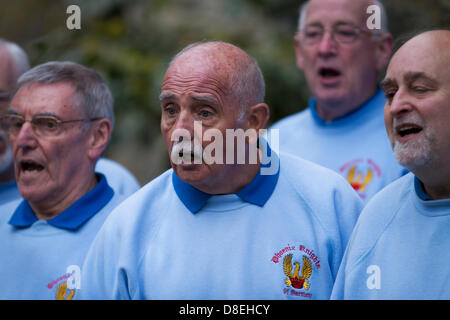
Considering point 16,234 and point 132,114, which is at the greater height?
point 132,114

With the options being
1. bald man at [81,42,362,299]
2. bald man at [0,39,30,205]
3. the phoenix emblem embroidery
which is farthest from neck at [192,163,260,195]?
bald man at [0,39,30,205]

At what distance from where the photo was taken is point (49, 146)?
149 inches

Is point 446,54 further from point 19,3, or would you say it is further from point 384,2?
point 19,3

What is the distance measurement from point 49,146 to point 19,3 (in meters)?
6.77

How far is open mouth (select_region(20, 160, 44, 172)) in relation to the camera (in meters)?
3.80

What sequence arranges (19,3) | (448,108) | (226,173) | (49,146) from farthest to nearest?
(19,3) < (49,146) < (226,173) < (448,108)

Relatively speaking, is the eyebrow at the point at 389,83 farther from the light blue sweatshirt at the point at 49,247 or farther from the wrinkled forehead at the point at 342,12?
the wrinkled forehead at the point at 342,12

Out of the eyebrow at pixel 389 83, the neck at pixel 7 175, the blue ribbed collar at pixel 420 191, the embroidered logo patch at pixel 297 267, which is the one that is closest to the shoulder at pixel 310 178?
the embroidered logo patch at pixel 297 267

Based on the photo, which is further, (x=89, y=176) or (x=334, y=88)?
(x=334, y=88)

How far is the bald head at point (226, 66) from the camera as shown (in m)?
3.14

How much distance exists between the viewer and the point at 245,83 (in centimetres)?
322

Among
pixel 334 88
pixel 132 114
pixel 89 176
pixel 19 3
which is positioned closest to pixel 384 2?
pixel 334 88

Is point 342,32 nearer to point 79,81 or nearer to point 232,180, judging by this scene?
point 79,81

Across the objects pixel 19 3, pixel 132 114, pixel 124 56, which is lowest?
pixel 132 114
